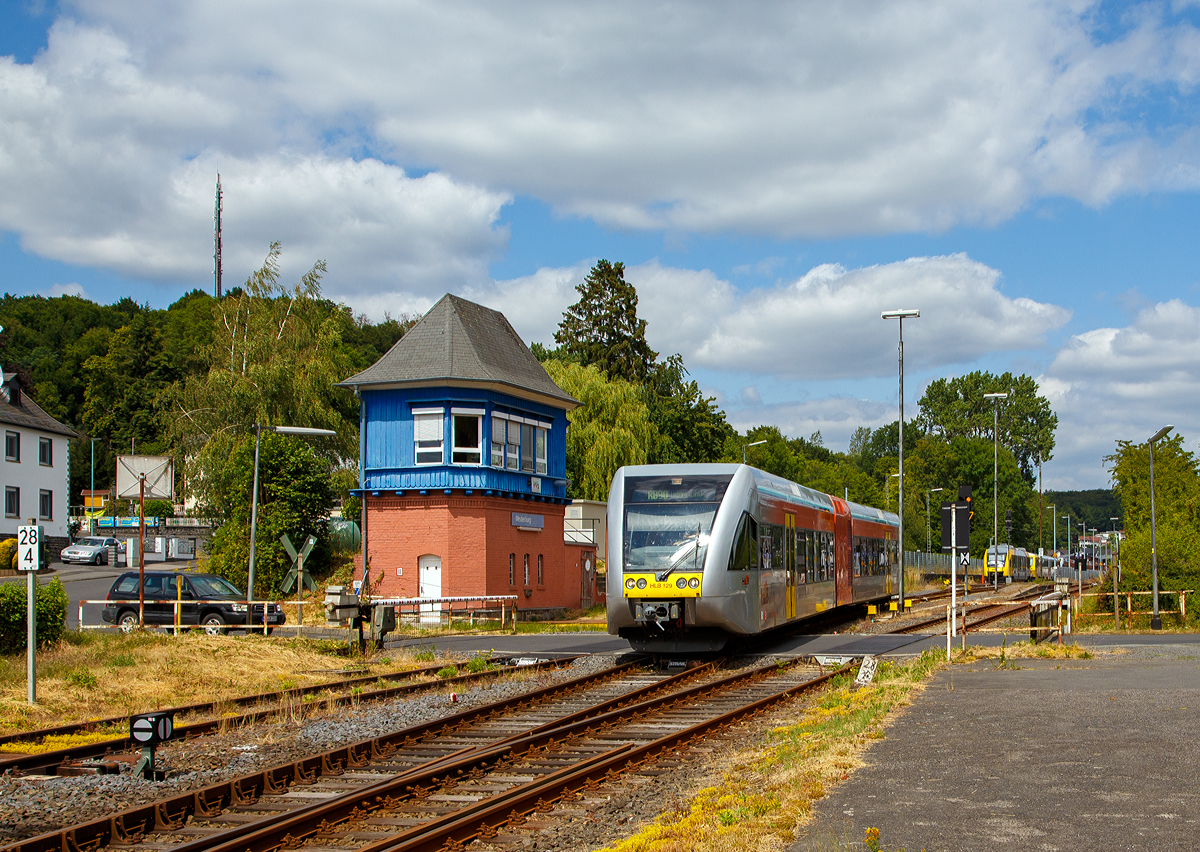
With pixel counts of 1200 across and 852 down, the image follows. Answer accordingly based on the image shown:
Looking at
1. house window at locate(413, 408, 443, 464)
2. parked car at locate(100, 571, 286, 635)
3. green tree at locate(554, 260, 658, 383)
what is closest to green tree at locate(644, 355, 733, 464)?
green tree at locate(554, 260, 658, 383)

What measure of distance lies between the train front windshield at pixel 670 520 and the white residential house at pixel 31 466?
49.5 metres

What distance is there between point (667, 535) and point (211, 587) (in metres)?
16.0

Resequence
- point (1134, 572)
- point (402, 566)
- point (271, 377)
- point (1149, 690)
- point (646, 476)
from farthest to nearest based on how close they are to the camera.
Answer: point (271, 377) → point (402, 566) → point (1134, 572) → point (646, 476) → point (1149, 690)

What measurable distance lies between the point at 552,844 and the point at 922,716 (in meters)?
6.25

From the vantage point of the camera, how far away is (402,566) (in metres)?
37.7

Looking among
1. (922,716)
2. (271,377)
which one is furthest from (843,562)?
(271,377)

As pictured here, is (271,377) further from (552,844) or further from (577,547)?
(552,844)

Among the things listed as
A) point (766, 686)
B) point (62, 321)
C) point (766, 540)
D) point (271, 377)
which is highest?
point (62, 321)

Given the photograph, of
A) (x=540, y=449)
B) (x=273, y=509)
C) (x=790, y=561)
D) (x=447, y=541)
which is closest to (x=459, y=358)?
(x=540, y=449)

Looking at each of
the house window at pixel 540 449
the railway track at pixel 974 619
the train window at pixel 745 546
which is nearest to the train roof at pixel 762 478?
the train window at pixel 745 546

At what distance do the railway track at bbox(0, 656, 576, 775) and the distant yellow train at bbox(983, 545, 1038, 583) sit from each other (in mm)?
60752

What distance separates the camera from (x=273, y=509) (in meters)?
43.4

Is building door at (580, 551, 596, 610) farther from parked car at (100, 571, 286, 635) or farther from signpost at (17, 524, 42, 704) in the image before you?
signpost at (17, 524, 42, 704)

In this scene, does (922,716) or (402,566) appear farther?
(402,566)
